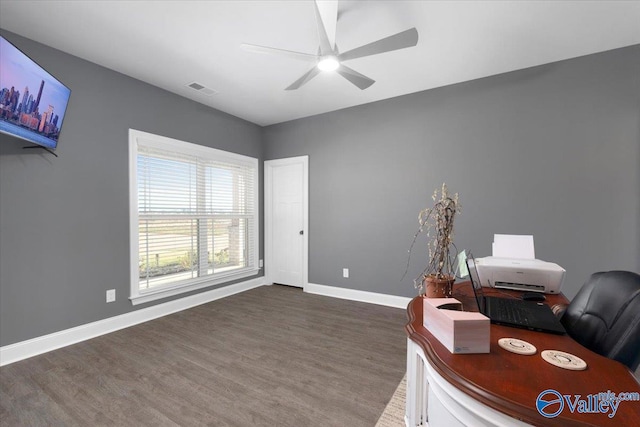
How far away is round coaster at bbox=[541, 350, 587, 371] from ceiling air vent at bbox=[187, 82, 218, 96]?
12.2 feet

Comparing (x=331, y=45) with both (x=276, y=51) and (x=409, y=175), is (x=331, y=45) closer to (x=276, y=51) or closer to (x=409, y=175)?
(x=276, y=51)

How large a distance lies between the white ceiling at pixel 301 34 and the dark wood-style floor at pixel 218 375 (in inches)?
108

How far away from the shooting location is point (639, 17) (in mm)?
2055

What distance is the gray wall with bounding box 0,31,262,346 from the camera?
7.32 ft

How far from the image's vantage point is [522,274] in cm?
155

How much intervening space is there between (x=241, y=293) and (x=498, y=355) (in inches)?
150

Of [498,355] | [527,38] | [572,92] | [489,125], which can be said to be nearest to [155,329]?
[498,355]

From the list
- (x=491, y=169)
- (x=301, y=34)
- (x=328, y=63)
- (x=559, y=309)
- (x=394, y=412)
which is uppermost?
(x=301, y=34)

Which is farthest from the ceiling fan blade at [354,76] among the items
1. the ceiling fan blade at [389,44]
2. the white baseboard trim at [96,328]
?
the white baseboard trim at [96,328]

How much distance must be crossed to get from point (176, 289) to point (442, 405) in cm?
335

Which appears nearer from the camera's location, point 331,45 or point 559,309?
point 559,309

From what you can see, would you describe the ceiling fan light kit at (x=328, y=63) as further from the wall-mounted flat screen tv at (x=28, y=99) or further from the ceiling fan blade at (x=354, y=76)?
the wall-mounted flat screen tv at (x=28, y=99)

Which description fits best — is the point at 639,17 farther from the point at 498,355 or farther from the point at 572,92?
the point at 498,355

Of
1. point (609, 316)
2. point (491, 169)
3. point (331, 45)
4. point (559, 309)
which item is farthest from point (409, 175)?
point (609, 316)
